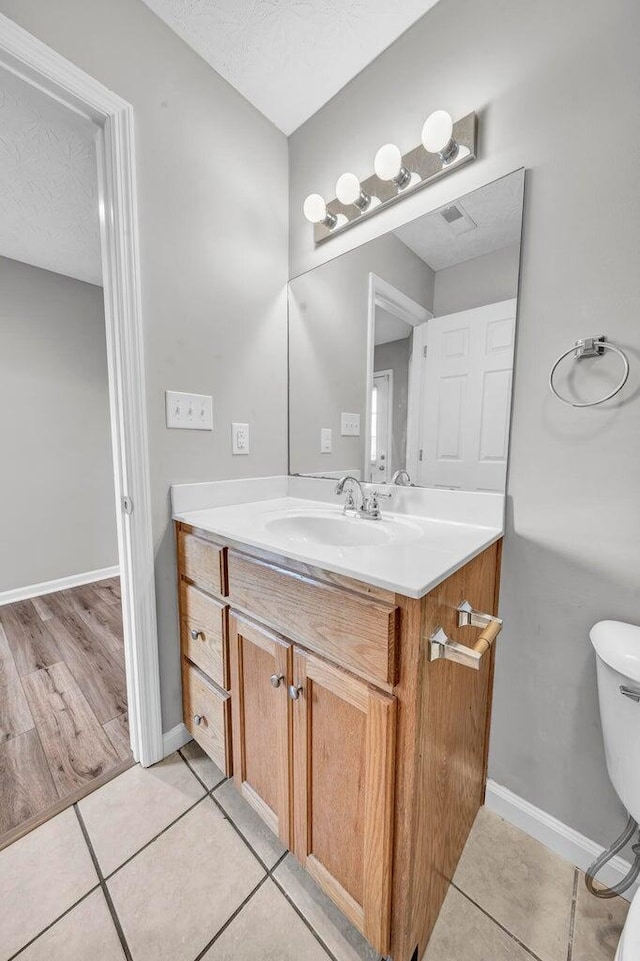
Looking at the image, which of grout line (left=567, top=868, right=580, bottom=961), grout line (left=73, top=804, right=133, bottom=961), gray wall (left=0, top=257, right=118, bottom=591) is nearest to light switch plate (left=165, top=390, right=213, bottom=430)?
grout line (left=73, top=804, right=133, bottom=961)

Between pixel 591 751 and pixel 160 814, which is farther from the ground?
pixel 591 751

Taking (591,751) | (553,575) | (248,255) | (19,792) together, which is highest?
(248,255)

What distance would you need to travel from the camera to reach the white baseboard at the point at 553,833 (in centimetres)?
89

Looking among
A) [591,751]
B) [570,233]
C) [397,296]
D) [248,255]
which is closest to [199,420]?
[248,255]

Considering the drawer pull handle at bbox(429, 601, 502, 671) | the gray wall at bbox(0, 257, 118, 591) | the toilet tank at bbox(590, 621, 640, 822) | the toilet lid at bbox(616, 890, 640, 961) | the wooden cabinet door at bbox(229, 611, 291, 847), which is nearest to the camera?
the toilet lid at bbox(616, 890, 640, 961)

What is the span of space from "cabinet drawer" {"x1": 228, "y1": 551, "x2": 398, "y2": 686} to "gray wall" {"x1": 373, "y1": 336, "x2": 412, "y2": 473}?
0.60m

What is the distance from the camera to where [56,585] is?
2691 millimetres

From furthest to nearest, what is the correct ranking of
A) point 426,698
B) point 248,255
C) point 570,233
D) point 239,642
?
point 248,255
point 239,642
point 570,233
point 426,698

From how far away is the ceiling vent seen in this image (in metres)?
1.02

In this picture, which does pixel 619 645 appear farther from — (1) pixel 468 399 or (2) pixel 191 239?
(2) pixel 191 239

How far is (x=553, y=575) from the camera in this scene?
3.10ft

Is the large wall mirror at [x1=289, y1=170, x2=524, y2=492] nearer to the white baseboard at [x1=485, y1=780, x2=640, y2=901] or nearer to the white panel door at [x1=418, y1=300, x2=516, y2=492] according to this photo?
the white panel door at [x1=418, y1=300, x2=516, y2=492]

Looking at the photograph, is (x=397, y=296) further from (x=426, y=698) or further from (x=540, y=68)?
(x=426, y=698)

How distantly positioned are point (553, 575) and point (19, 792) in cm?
173
